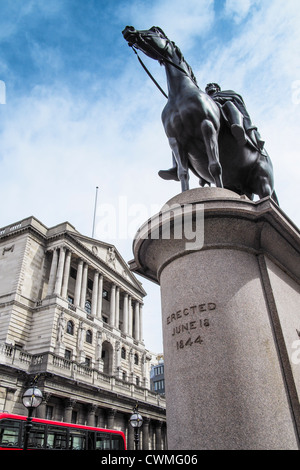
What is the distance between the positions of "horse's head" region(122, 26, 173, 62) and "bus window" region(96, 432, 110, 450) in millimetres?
21804

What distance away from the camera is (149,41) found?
20.3 feet

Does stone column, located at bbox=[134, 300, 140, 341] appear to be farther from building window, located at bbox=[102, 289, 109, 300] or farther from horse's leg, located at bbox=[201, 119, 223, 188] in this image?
horse's leg, located at bbox=[201, 119, 223, 188]

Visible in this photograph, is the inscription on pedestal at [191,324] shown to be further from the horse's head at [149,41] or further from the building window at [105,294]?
the building window at [105,294]

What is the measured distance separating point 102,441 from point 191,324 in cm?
2150

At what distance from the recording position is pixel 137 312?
5581 centimetres

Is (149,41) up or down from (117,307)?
down

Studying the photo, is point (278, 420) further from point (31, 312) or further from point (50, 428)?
point (31, 312)

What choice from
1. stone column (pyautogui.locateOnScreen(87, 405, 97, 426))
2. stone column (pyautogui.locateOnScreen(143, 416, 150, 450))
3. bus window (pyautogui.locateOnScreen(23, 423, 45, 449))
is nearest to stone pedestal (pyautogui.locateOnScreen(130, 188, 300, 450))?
bus window (pyautogui.locateOnScreen(23, 423, 45, 449))

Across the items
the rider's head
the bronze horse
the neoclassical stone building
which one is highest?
the neoclassical stone building

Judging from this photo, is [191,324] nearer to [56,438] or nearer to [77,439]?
[56,438]

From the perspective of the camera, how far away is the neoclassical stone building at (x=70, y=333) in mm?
30875

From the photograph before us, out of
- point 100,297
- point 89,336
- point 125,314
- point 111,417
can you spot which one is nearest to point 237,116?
point 111,417

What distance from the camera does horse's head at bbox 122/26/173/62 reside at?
19.9 ft
